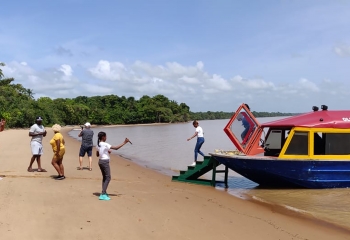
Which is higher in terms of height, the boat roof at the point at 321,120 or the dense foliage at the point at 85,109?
the dense foliage at the point at 85,109

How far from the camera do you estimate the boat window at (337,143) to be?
10539 mm

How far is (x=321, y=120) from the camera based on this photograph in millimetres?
10641

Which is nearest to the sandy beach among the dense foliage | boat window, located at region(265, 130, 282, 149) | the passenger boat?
the passenger boat

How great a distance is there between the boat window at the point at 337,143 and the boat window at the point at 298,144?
24.8 inches

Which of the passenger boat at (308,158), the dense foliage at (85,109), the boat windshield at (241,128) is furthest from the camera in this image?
the dense foliage at (85,109)

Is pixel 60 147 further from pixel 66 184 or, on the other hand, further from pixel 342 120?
pixel 342 120

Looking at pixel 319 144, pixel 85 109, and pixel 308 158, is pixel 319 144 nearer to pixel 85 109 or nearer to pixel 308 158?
pixel 308 158

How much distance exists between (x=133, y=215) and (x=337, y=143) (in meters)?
6.68

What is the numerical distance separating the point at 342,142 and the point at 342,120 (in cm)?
66

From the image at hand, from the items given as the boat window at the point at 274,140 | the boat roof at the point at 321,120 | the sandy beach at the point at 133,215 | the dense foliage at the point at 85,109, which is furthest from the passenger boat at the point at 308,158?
the dense foliage at the point at 85,109

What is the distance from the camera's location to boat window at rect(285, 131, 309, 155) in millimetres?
10424

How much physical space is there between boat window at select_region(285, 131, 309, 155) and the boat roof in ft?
0.93

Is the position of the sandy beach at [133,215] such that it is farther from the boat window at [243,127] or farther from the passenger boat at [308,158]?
the boat window at [243,127]

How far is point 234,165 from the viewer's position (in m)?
10.9
